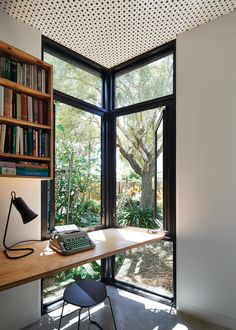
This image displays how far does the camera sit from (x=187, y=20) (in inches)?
87.6

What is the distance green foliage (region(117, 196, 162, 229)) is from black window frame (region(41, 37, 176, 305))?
10cm

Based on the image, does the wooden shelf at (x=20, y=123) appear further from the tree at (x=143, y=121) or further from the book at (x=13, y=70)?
the tree at (x=143, y=121)

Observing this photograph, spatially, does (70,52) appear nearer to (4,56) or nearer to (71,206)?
(4,56)

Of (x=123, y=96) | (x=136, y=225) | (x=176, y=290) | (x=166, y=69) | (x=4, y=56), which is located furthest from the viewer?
(x=123, y=96)

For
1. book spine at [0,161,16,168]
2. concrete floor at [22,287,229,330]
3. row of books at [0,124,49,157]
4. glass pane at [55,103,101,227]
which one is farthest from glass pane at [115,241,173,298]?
book spine at [0,161,16,168]

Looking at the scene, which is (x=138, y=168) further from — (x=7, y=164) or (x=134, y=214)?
(x=7, y=164)

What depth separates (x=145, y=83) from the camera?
2.83m

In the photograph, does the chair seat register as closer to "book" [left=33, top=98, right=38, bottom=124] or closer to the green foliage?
the green foliage

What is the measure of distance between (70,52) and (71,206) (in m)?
1.75

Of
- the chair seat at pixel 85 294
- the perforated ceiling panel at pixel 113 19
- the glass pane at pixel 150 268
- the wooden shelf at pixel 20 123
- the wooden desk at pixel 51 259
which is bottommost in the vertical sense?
the glass pane at pixel 150 268

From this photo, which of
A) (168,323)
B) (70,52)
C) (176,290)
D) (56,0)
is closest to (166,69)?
(70,52)

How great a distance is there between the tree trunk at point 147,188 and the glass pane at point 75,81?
41.6 inches

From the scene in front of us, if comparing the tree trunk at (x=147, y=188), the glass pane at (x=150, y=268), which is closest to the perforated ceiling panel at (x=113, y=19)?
the tree trunk at (x=147, y=188)

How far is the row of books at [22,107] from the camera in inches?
72.5
